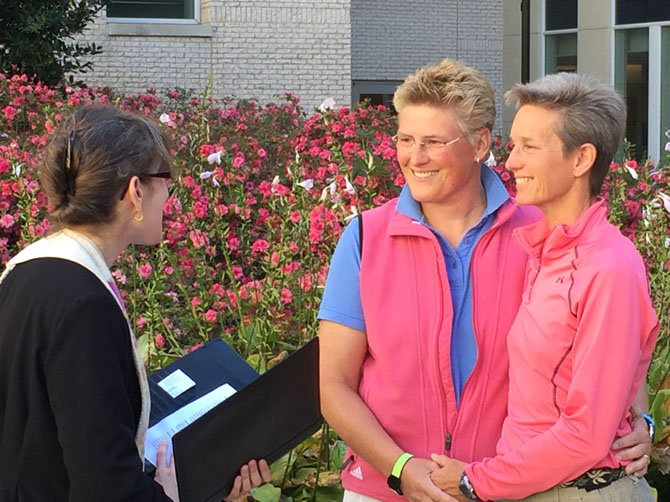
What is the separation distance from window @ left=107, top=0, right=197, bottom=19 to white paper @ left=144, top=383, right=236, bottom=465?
16.1m

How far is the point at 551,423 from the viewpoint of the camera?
2.60 meters

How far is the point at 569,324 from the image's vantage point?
2.54 metres

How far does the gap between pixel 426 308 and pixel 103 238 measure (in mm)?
829

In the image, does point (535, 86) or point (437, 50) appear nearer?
point (535, 86)

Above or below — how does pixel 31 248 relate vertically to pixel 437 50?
below

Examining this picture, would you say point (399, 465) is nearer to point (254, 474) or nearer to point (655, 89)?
point (254, 474)

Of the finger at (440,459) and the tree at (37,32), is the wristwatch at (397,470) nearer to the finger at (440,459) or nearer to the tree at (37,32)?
the finger at (440,459)

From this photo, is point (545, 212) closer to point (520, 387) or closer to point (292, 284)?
point (520, 387)

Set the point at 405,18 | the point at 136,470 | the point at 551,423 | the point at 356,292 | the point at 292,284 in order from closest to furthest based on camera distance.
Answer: the point at 136,470, the point at 551,423, the point at 356,292, the point at 292,284, the point at 405,18

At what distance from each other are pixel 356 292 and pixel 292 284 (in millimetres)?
2624

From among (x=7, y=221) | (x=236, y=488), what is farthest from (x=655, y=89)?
(x=236, y=488)

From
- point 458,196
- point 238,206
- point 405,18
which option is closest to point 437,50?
point 405,18

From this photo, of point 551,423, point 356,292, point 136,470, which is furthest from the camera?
point 356,292

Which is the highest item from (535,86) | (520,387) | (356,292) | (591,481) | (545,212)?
(535,86)
